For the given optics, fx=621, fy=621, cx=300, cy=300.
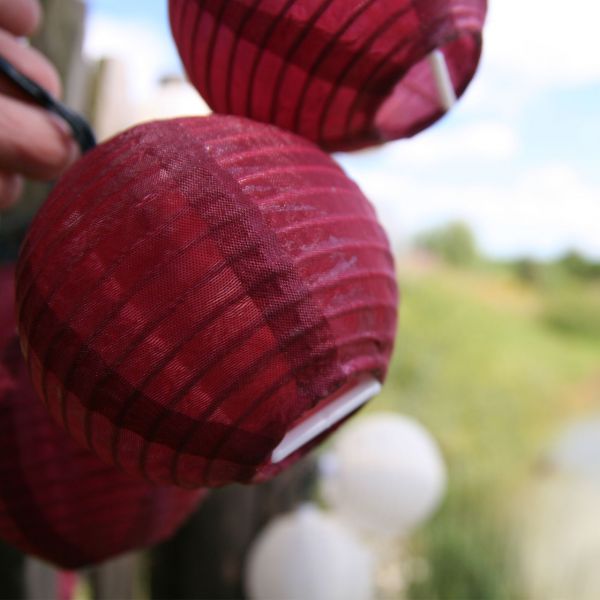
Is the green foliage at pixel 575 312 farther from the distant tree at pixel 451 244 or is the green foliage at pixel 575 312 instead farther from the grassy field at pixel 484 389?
the distant tree at pixel 451 244

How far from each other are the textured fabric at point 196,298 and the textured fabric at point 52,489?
0.08 metres

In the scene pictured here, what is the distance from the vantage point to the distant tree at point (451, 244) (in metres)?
2.02

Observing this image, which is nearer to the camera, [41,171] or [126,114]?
[41,171]

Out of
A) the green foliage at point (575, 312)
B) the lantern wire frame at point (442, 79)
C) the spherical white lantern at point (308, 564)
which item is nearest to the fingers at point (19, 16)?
the lantern wire frame at point (442, 79)

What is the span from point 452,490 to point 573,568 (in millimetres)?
286

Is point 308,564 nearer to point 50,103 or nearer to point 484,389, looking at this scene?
point 50,103

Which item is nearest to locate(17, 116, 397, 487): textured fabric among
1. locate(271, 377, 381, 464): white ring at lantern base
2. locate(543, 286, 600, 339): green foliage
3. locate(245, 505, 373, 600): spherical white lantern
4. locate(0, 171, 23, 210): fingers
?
locate(271, 377, 381, 464): white ring at lantern base

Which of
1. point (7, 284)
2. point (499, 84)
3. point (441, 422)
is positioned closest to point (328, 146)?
point (7, 284)

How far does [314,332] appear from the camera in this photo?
249mm

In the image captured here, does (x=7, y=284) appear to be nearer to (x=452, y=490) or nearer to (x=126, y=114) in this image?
(x=126, y=114)

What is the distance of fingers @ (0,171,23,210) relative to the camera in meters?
0.38

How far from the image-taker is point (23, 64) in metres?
0.37

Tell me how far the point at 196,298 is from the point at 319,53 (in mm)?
143

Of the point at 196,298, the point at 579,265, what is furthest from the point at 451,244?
the point at 196,298
